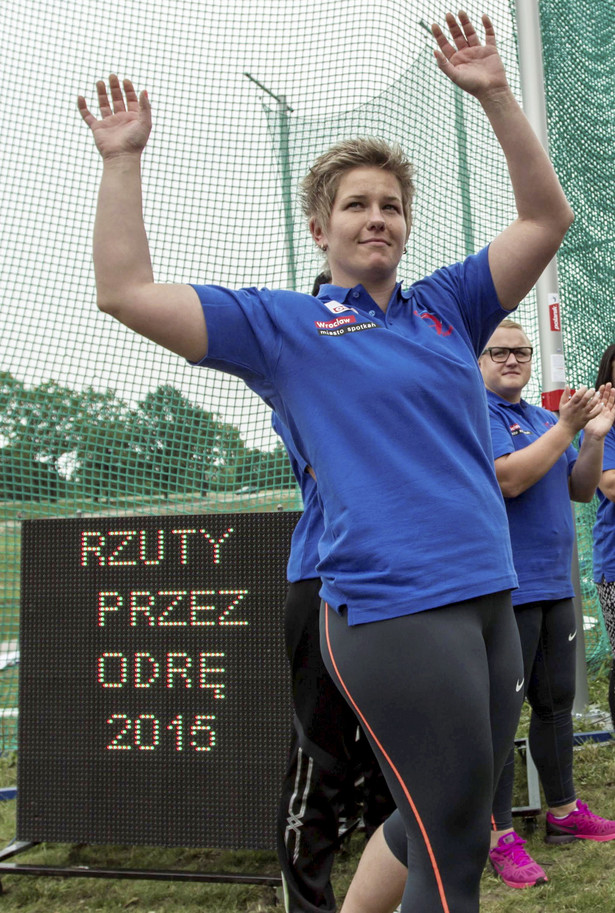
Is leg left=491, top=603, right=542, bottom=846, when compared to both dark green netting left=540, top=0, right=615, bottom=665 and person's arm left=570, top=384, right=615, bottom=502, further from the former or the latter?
dark green netting left=540, top=0, right=615, bottom=665

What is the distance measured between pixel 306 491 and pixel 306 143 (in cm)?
382

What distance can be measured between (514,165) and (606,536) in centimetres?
227

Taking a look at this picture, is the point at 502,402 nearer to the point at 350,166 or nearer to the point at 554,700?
the point at 554,700

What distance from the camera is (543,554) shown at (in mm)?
2775

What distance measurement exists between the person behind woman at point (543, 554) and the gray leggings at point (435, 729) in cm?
138

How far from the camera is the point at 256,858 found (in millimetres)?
2955

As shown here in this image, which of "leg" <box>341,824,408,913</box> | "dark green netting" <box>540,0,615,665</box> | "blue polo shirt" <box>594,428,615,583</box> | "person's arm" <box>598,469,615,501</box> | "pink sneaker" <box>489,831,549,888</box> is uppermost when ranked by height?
"dark green netting" <box>540,0,615,665</box>

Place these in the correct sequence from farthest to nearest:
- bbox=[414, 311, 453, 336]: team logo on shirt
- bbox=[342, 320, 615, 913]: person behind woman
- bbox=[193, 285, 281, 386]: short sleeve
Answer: bbox=[342, 320, 615, 913]: person behind woman, bbox=[414, 311, 453, 336]: team logo on shirt, bbox=[193, 285, 281, 386]: short sleeve

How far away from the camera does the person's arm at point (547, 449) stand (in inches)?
99.6

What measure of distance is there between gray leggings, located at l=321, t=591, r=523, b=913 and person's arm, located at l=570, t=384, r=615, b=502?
5.45 feet

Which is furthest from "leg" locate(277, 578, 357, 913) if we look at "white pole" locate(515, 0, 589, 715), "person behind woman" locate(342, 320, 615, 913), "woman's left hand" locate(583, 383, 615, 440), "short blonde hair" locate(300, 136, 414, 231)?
"white pole" locate(515, 0, 589, 715)

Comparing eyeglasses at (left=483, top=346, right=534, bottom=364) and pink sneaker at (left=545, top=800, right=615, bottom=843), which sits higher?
eyeglasses at (left=483, top=346, right=534, bottom=364)

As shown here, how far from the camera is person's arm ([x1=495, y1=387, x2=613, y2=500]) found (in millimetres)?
2529

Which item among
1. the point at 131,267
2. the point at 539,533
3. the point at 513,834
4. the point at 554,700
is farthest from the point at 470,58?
the point at 513,834
